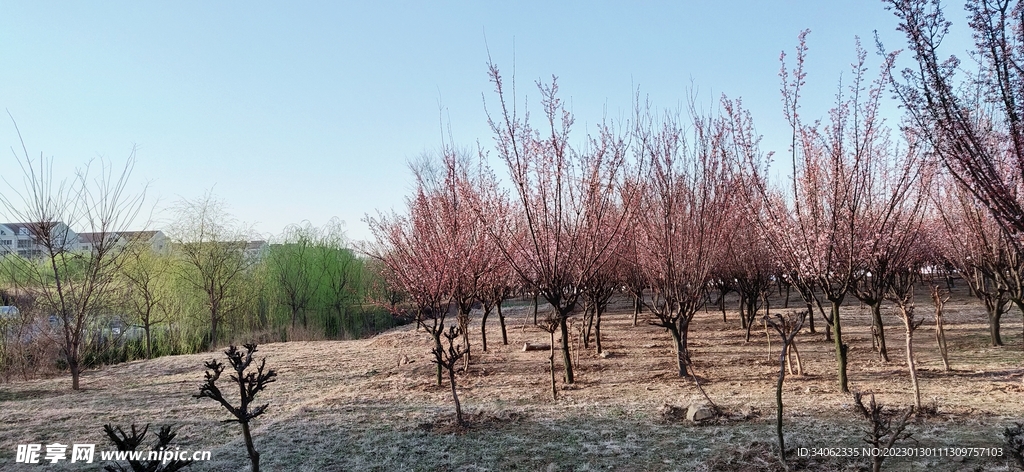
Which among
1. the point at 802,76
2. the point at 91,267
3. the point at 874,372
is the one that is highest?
the point at 802,76

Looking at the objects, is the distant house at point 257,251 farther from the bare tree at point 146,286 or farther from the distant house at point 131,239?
the bare tree at point 146,286

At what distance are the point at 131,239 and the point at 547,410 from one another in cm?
863

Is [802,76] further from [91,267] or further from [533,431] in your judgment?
[91,267]

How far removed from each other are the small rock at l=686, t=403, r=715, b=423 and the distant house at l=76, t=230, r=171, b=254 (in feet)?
25.8

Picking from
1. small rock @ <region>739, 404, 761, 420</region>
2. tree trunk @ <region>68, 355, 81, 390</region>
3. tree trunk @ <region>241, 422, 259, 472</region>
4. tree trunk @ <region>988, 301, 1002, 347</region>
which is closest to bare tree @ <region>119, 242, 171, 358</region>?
tree trunk @ <region>68, 355, 81, 390</region>

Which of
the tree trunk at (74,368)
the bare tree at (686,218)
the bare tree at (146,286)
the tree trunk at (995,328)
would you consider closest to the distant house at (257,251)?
the bare tree at (146,286)

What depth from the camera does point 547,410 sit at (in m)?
5.47

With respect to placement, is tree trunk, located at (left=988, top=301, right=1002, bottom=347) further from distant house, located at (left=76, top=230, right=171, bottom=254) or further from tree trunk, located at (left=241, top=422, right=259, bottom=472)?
distant house, located at (left=76, top=230, right=171, bottom=254)

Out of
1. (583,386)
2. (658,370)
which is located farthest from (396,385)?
(658,370)

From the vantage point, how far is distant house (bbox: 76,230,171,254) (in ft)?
25.6

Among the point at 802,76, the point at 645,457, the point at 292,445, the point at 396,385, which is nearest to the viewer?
the point at 645,457

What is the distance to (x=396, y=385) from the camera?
723 cm

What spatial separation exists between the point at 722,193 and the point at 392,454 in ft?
16.0

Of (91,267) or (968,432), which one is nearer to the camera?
(968,432)
